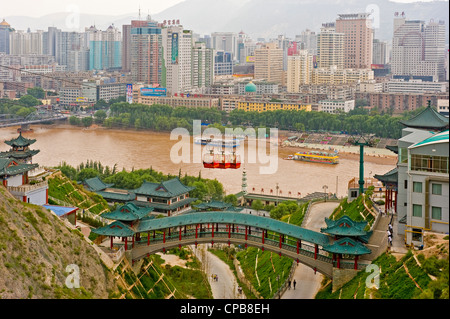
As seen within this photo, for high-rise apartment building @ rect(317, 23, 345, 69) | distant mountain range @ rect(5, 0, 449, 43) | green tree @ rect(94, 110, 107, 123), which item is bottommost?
green tree @ rect(94, 110, 107, 123)

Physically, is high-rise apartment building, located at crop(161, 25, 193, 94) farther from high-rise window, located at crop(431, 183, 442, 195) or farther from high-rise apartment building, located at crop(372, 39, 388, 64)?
high-rise window, located at crop(431, 183, 442, 195)

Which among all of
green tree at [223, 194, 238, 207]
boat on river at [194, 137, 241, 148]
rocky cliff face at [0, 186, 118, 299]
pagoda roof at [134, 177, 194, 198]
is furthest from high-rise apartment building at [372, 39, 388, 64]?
rocky cliff face at [0, 186, 118, 299]

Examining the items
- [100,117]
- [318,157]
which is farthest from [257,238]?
[100,117]

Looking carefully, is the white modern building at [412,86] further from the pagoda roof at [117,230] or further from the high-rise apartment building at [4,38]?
the pagoda roof at [117,230]

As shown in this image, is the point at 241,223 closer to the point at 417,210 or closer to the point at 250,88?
the point at 417,210

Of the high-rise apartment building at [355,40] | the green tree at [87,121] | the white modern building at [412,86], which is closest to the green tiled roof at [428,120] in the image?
the green tree at [87,121]
